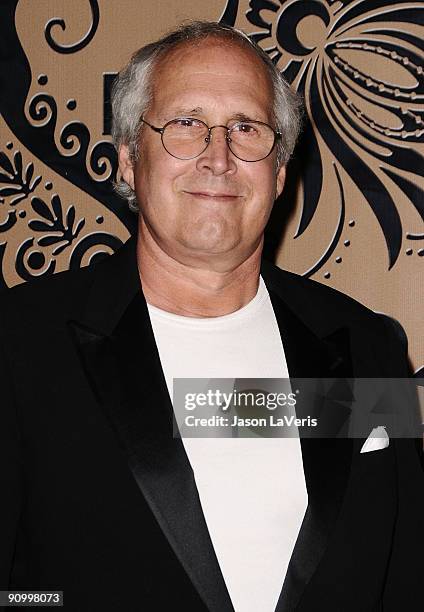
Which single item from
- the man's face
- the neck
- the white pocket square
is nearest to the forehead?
the man's face

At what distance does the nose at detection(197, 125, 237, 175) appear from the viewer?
4.32ft

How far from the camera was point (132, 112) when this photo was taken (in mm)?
1436

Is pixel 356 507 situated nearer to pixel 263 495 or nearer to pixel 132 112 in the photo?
pixel 263 495

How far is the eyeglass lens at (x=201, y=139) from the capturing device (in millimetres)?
1336

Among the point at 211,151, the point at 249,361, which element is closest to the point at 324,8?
the point at 211,151

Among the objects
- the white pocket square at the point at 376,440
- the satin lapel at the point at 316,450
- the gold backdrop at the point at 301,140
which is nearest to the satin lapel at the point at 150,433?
the satin lapel at the point at 316,450

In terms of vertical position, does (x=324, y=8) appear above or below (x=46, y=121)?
above

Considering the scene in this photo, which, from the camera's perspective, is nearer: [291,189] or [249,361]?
[249,361]

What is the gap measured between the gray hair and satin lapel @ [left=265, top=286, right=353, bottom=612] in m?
0.31

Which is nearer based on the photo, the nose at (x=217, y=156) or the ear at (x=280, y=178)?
the nose at (x=217, y=156)

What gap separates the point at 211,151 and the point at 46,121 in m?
1.00

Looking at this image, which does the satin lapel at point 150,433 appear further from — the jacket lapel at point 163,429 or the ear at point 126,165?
the ear at point 126,165

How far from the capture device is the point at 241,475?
4.27 ft

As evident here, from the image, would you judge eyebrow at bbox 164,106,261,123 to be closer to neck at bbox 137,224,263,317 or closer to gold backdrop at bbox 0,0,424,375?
neck at bbox 137,224,263,317
